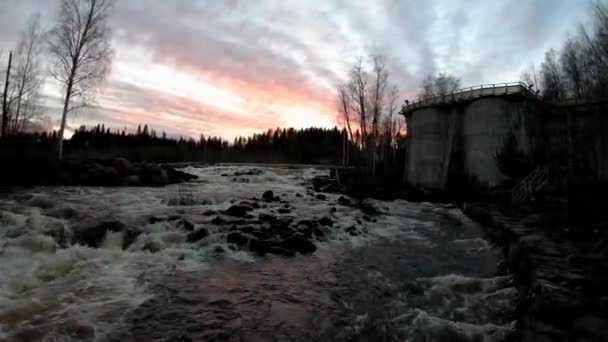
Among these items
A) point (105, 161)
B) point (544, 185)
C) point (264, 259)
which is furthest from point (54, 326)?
point (105, 161)

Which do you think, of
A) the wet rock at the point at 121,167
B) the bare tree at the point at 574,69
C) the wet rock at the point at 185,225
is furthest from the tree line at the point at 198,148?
the bare tree at the point at 574,69

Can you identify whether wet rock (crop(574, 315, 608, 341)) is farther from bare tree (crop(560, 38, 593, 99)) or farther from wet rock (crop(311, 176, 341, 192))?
bare tree (crop(560, 38, 593, 99))

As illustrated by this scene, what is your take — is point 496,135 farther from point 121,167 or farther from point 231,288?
point 121,167

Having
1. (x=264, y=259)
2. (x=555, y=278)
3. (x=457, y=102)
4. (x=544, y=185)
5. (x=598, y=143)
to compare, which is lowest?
(x=264, y=259)

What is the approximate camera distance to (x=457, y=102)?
20234 millimetres

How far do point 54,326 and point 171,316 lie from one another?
4.11 feet

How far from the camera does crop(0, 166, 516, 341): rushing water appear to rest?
392 centimetres

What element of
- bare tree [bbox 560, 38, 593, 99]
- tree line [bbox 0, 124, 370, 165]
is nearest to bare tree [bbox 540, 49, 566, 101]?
bare tree [bbox 560, 38, 593, 99]

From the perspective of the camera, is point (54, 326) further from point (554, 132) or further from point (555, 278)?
point (554, 132)

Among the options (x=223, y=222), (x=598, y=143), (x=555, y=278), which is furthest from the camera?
(x=598, y=143)

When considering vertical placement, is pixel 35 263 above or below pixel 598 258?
below

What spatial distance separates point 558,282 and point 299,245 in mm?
4910

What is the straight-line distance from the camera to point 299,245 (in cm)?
780

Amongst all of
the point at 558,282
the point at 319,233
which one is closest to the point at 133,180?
the point at 319,233
